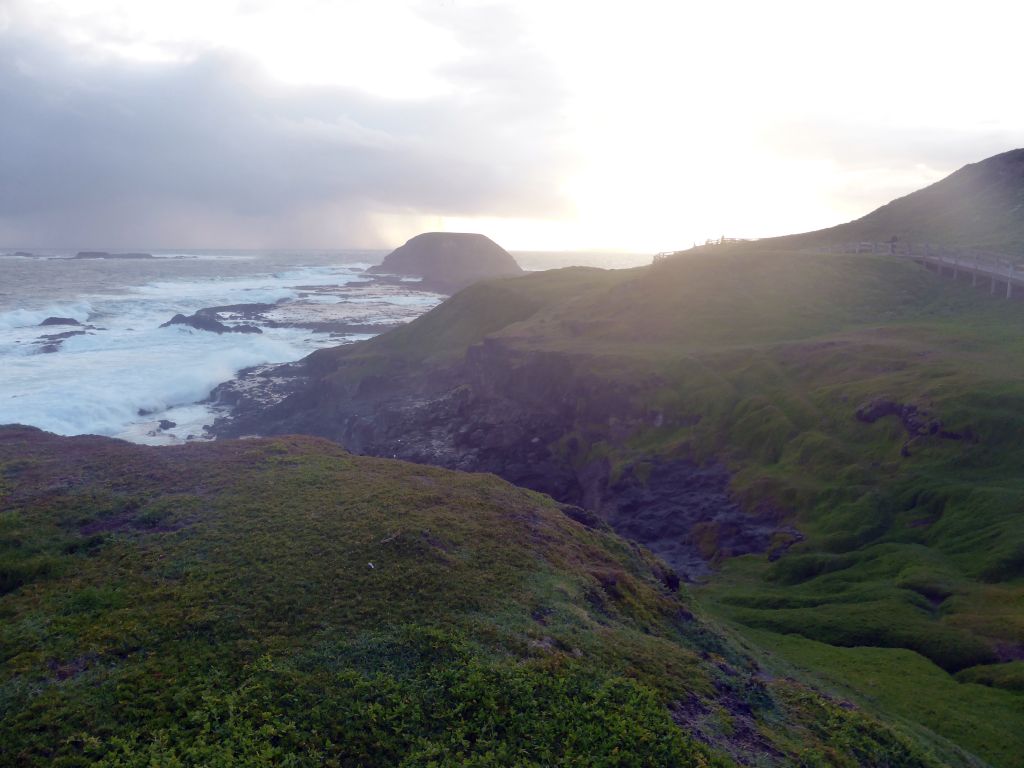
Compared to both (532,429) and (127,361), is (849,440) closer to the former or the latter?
(532,429)

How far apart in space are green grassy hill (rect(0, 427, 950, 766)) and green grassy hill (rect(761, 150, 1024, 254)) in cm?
6628

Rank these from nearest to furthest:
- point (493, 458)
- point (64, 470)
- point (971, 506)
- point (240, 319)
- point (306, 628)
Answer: point (306, 628) < point (64, 470) < point (971, 506) < point (493, 458) < point (240, 319)

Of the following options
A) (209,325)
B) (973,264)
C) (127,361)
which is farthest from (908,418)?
(209,325)

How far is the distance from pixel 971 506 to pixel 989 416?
560cm

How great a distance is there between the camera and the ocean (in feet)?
178

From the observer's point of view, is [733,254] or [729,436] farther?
[733,254]

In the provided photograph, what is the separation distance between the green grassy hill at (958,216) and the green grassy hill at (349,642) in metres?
66.3

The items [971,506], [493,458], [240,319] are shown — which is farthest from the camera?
[240,319]

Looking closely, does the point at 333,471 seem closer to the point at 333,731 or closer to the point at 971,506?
the point at 333,731

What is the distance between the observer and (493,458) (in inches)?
1719

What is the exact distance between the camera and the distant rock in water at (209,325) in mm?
88938

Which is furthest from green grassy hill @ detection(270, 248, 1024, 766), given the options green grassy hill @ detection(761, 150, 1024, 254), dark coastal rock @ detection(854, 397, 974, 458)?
green grassy hill @ detection(761, 150, 1024, 254)

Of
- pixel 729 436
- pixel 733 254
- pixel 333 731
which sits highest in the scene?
pixel 733 254

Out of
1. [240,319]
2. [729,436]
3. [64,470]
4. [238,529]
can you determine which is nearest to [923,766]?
[238,529]
